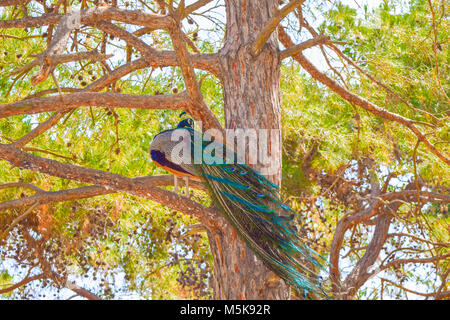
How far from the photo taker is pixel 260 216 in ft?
9.11

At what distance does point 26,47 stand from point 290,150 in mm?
2811

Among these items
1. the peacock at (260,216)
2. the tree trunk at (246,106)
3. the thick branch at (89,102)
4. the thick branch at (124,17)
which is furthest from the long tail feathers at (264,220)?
the thick branch at (124,17)

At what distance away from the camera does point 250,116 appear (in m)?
3.06

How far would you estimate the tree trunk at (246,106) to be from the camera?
9.22ft

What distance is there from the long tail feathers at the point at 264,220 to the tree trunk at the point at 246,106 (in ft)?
0.41

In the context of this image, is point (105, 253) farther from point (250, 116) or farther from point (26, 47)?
point (250, 116)

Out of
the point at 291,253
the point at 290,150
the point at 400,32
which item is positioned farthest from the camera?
the point at 290,150

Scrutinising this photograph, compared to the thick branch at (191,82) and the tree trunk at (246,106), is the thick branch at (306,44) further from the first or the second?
the thick branch at (191,82)
